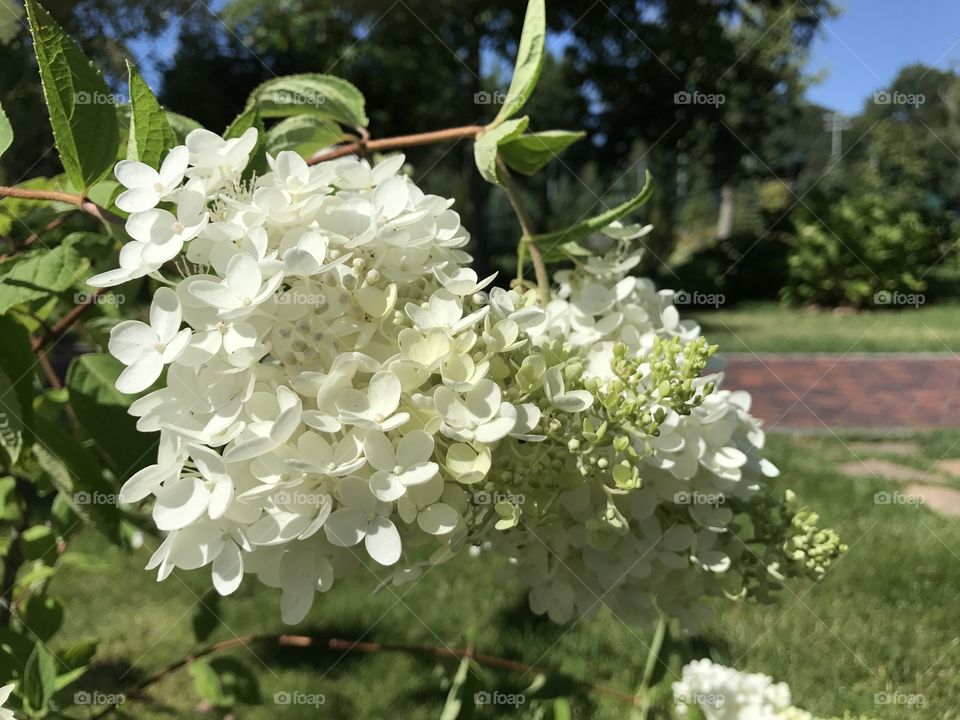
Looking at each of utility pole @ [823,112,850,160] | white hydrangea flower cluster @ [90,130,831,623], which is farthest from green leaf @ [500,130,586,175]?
utility pole @ [823,112,850,160]

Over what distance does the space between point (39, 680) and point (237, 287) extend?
675 mm

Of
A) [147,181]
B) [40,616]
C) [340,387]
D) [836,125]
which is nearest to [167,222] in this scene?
[147,181]

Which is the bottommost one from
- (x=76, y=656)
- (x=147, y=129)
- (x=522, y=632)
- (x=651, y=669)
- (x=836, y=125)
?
(x=522, y=632)

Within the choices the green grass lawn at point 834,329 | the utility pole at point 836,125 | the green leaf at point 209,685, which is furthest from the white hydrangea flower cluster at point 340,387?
the utility pole at point 836,125

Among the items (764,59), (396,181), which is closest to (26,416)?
(396,181)

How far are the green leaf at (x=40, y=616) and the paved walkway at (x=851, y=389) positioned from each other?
144 inches

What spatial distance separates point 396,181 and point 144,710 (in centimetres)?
157

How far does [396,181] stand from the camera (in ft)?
1.96

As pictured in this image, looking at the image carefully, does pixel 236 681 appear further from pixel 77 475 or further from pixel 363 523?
pixel 363 523

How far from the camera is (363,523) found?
0.52 metres

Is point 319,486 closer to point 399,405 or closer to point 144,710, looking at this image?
point 399,405

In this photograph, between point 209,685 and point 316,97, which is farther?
point 209,685

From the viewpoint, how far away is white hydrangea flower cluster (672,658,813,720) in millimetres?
952

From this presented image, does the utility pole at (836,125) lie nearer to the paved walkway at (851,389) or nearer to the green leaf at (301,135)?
the paved walkway at (851,389)
